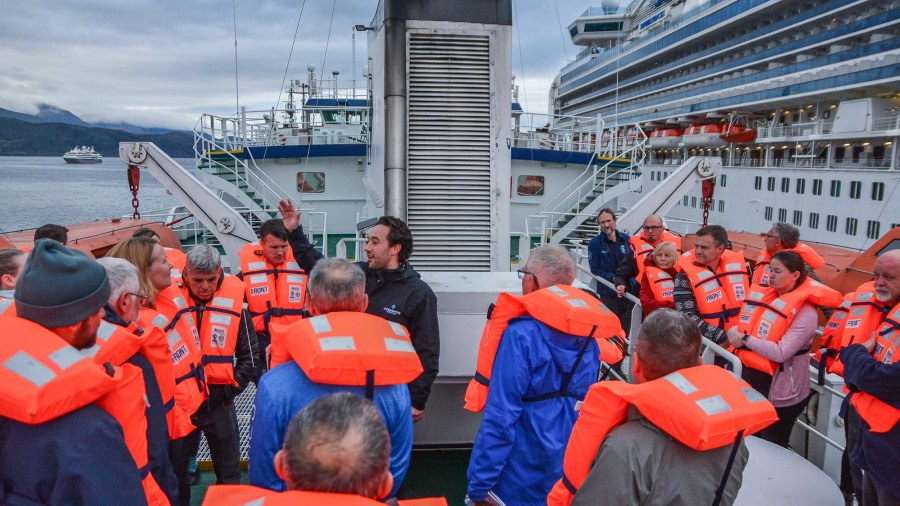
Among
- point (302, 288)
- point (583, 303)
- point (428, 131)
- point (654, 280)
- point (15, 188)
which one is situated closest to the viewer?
point (583, 303)

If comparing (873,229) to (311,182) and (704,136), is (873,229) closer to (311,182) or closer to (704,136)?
(704,136)

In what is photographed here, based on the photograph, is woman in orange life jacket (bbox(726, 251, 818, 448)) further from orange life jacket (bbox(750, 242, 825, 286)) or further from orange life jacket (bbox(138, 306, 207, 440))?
orange life jacket (bbox(138, 306, 207, 440))

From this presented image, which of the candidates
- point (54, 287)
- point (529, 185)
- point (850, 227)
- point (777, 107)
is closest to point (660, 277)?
point (54, 287)

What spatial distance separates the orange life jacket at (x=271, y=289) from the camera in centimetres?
382

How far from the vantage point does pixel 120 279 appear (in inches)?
85.1

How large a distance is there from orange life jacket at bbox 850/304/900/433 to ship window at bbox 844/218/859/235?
27.1m

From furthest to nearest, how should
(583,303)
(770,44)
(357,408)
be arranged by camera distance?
(770,44) → (583,303) → (357,408)

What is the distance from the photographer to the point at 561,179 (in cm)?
1259

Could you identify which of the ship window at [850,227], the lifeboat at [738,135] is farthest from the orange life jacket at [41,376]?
the lifeboat at [738,135]

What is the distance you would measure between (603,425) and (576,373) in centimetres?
72

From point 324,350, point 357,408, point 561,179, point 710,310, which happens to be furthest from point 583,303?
point 561,179

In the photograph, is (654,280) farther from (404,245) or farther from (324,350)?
(324,350)

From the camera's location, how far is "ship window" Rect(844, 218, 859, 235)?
24.8 m

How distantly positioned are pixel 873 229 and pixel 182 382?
28.6 m
